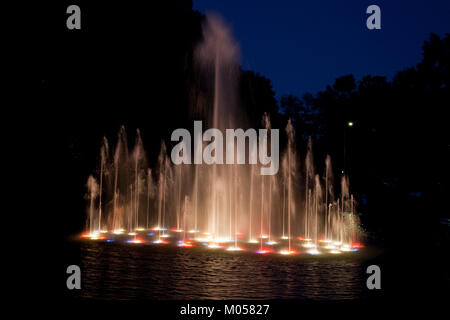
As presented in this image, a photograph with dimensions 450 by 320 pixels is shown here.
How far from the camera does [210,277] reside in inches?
382

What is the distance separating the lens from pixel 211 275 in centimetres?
993

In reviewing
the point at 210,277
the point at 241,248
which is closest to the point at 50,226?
the point at 241,248

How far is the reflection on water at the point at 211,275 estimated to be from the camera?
26.9 feet

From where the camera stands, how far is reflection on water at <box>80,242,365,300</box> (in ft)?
26.9

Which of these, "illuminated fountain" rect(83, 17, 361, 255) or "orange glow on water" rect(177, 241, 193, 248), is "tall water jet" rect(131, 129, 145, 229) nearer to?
"illuminated fountain" rect(83, 17, 361, 255)

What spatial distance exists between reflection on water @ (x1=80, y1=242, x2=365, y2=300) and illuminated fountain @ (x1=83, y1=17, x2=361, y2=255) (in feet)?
17.5

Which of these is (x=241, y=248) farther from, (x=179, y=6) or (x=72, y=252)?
(x=179, y=6)

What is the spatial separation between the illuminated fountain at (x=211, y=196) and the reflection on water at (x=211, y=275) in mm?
5321

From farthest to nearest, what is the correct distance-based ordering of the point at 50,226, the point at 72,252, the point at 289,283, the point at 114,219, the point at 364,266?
the point at 114,219 < the point at 50,226 < the point at 72,252 < the point at 364,266 < the point at 289,283

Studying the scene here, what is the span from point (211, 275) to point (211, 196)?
16.6m

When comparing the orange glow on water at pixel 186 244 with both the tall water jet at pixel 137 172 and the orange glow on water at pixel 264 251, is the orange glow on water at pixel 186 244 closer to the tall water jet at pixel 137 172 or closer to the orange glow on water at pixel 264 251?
the orange glow on water at pixel 264 251

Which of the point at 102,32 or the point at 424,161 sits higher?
the point at 102,32

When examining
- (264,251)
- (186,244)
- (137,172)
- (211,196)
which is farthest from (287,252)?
(211,196)

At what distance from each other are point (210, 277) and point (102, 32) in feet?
55.5
